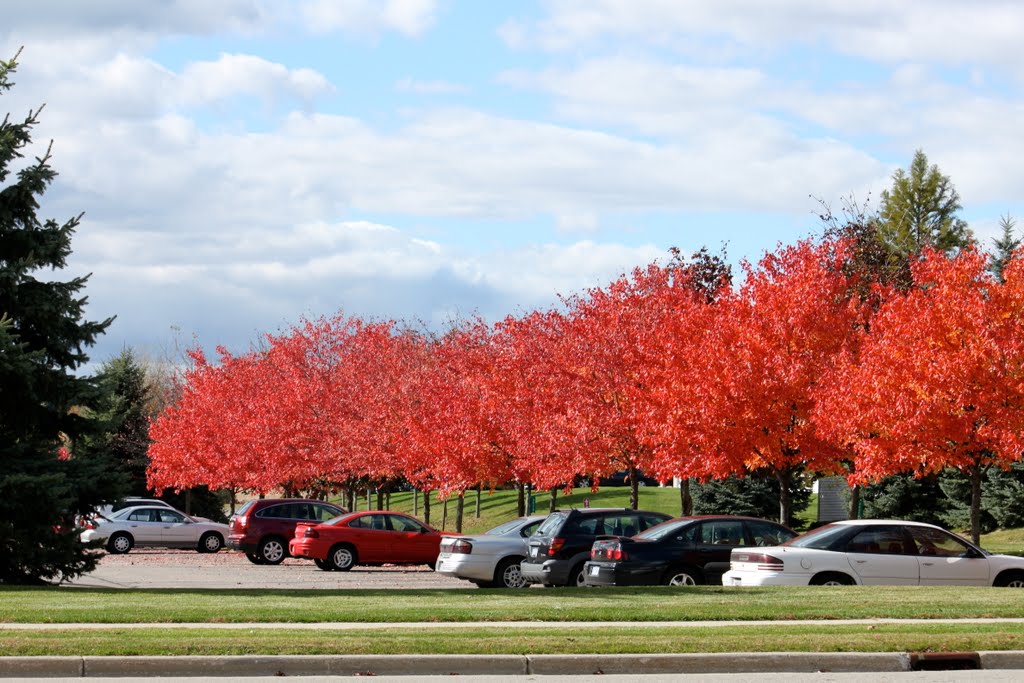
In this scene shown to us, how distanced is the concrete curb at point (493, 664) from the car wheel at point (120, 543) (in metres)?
29.7

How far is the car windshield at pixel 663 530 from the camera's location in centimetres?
2052

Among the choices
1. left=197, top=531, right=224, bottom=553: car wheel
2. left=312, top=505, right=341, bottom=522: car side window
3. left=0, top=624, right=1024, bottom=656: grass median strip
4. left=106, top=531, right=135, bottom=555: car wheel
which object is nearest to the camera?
left=0, top=624, right=1024, bottom=656: grass median strip

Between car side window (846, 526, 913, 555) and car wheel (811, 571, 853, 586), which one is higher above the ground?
car side window (846, 526, 913, 555)

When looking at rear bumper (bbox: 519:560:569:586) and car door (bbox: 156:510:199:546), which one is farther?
car door (bbox: 156:510:199:546)

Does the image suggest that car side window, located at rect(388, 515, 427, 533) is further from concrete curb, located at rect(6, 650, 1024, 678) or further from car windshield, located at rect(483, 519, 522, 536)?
concrete curb, located at rect(6, 650, 1024, 678)

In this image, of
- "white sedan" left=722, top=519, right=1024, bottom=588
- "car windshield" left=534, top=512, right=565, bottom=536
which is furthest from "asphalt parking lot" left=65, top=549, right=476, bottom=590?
"white sedan" left=722, top=519, right=1024, bottom=588

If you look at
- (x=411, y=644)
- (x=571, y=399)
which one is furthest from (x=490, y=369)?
(x=411, y=644)

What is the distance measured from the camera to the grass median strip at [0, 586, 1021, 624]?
48.0 feet

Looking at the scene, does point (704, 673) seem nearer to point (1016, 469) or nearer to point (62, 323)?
point (62, 323)

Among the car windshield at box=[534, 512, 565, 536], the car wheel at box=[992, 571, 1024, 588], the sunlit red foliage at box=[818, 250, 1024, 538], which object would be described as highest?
the sunlit red foliage at box=[818, 250, 1024, 538]

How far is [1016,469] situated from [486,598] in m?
25.1

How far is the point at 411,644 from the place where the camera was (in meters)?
12.2

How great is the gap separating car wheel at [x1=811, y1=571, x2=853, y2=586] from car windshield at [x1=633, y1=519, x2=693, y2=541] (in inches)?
99.2

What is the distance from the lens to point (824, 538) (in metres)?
19.2
